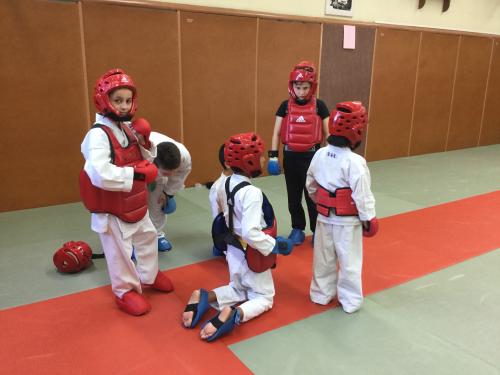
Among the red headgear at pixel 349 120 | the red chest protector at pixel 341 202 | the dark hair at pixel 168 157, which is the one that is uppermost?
the red headgear at pixel 349 120

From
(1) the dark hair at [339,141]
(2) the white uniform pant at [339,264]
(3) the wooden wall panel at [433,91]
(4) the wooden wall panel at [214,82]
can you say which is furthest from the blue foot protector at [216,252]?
(3) the wooden wall panel at [433,91]

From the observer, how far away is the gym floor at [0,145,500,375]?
2.39m

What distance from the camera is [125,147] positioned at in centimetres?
270

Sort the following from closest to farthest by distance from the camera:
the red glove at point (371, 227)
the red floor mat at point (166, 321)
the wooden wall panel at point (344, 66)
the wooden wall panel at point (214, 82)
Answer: the red floor mat at point (166, 321), the red glove at point (371, 227), the wooden wall panel at point (214, 82), the wooden wall panel at point (344, 66)

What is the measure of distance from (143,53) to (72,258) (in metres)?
2.76

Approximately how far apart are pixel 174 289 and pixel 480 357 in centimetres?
197

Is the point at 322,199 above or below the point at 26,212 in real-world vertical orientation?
above

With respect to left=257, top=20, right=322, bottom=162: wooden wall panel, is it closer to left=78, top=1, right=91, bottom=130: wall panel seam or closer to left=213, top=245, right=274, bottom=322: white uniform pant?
left=78, top=1, right=91, bottom=130: wall panel seam

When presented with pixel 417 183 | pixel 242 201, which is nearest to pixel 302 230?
pixel 242 201

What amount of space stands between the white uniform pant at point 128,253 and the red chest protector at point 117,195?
70 millimetres

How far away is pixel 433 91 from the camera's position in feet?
26.9

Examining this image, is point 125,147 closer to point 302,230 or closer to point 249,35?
point 302,230

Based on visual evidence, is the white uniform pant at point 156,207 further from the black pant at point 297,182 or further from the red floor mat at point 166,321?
the black pant at point 297,182

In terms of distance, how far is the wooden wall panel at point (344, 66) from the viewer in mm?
6660
